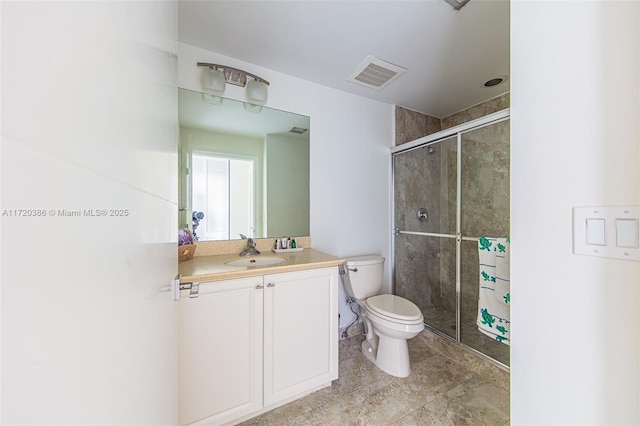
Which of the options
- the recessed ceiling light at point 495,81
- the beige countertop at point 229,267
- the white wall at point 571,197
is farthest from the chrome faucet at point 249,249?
the recessed ceiling light at point 495,81

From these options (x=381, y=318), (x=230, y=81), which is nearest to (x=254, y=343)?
(x=381, y=318)

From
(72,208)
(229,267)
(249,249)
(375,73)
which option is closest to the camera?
(72,208)

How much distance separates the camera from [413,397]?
1.45 m

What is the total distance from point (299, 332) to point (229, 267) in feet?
1.81

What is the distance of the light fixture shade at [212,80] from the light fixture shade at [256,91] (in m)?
0.18

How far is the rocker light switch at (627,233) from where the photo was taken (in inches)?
19.7

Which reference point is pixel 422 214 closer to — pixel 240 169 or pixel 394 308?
pixel 394 308

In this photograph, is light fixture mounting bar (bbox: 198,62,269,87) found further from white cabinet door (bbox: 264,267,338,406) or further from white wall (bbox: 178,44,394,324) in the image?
white cabinet door (bbox: 264,267,338,406)

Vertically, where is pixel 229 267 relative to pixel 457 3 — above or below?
below

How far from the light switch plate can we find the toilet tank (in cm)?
142

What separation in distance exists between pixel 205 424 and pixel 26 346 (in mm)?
1394

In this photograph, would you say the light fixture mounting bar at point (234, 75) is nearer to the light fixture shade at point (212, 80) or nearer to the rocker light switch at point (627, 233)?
the light fixture shade at point (212, 80)

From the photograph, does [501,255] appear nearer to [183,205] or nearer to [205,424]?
[205,424]

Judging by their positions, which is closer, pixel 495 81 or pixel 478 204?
pixel 495 81
